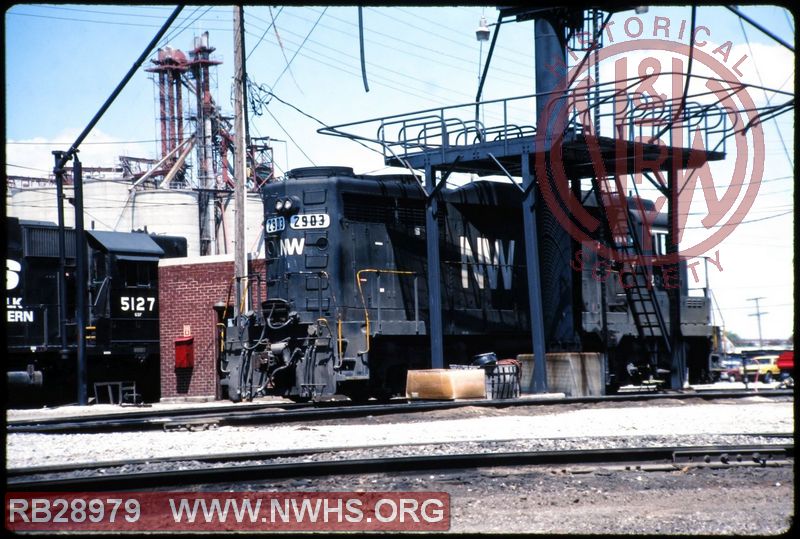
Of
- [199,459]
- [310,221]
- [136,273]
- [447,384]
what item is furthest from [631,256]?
Answer: [199,459]

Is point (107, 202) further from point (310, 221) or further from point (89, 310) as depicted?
point (310, 221)

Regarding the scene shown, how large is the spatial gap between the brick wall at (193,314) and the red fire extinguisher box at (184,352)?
0.47 feet

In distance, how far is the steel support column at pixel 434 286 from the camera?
1762cm

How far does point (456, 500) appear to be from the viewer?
→ 7012 mm

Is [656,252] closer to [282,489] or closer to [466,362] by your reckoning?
[466,362]

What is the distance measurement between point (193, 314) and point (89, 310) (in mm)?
2544

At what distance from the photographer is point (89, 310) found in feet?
78.8

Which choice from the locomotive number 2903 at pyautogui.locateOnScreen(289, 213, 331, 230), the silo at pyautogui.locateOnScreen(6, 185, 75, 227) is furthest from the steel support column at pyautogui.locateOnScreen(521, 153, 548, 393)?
the silo at pyautogui.locateOnScreen(6, 185, 75, 227)

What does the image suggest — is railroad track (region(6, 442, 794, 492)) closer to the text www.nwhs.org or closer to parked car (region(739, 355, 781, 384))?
the text www.nwhs.org

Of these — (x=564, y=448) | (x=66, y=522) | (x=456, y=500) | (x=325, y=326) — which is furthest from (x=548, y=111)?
(x=66, y=522)

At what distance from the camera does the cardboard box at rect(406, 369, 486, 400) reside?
16172 millimetres

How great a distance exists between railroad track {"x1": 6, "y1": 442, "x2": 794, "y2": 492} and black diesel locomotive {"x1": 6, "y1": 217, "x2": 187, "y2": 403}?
591 inches

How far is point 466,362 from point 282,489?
1206 cm

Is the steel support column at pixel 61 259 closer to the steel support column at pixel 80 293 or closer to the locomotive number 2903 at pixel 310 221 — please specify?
the steel support column at pixel 80 293
